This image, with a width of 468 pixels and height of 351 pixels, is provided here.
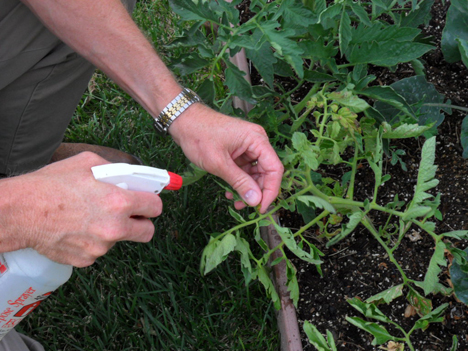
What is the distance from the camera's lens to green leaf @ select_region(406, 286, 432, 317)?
1392 millimetres

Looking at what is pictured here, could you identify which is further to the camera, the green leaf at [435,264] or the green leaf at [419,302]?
the green leaf at [419,302]

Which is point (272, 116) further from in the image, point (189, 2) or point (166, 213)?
point (166, 213)

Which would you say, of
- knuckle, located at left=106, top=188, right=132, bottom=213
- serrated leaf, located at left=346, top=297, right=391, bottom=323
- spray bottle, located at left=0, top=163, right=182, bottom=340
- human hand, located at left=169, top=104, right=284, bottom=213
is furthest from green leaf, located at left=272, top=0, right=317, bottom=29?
serrated leaf, located at left=346, top=297, right=391, bottom=323

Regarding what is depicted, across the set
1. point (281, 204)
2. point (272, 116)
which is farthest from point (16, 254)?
point (272, 116)

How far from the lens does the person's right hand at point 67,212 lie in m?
1.13

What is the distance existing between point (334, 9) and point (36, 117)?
1.12 meters

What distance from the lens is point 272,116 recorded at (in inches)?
59.7

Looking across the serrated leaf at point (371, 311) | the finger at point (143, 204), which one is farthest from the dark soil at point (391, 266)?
the finger at point (143, 204)

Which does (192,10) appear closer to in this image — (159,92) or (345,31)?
(159,92)

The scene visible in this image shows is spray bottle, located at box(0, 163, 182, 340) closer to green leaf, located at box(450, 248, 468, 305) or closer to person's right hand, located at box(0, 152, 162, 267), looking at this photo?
person's right hand, located at box(0, 152, 162, 267)

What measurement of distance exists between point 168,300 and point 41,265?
685 millimetres

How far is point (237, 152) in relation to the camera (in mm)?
1354

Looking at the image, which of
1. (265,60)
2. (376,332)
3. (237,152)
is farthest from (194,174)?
(376,332)

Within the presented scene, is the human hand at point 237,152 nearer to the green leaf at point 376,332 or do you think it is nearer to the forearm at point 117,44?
the forearm at point 117,44
